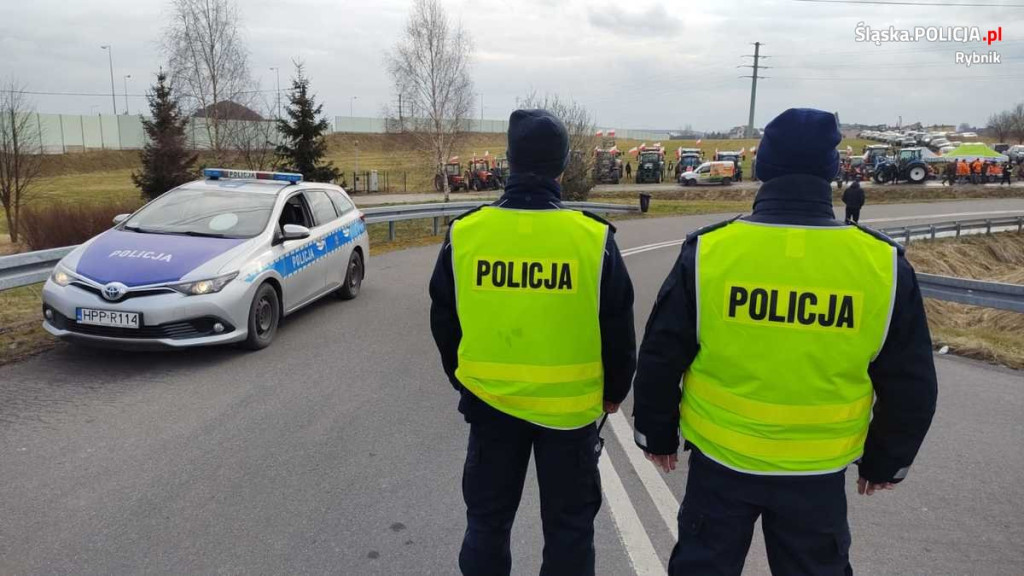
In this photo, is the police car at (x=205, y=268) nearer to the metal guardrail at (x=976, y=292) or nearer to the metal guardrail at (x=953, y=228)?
the metal guardrail at (x=976, y=292)

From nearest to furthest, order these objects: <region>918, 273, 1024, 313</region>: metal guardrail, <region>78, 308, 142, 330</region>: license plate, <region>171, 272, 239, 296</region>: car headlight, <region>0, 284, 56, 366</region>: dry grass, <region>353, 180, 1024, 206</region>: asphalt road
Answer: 1. <region>78, 308, 142, 330</region>: license plate
2. <region>171, 272, 239, 296</region>: car headlight
3. <region>0, 284, 56, 366</region>: dry grass
4. <region>918, 273, 1024, 313</region>: metal guardrail
5. <region>353, 180, 1024, 206</region>: asphalt road

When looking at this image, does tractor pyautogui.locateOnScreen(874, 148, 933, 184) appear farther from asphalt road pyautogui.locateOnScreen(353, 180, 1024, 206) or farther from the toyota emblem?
the toyota emblem

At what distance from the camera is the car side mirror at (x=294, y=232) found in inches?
304

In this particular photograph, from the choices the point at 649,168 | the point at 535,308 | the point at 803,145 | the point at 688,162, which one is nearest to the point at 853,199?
the point at 803,145

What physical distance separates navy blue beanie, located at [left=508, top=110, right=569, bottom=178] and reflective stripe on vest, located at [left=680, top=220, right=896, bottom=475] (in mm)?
751

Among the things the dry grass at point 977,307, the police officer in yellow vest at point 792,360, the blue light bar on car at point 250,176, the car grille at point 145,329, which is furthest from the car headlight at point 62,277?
the dry grass at point 977,307

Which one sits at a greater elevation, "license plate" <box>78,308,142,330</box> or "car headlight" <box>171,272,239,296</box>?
"car headlight" <box>171,272,239,296</box>

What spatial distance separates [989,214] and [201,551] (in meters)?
34.5

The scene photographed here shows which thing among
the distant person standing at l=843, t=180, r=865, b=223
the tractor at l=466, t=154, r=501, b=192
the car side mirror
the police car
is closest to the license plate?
the police car

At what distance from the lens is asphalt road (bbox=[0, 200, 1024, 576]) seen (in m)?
3.49

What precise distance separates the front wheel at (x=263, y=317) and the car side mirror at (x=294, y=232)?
24.7 inches

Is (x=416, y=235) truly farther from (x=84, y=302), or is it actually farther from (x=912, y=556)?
(x=912, y=556)

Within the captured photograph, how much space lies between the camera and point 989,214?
3030 cm

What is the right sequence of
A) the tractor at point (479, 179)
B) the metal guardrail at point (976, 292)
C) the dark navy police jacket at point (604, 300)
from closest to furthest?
the dark navy police jacket at point (604, 300), the metal guardrail at point (976, 292), the tractor at point (479, 179)
